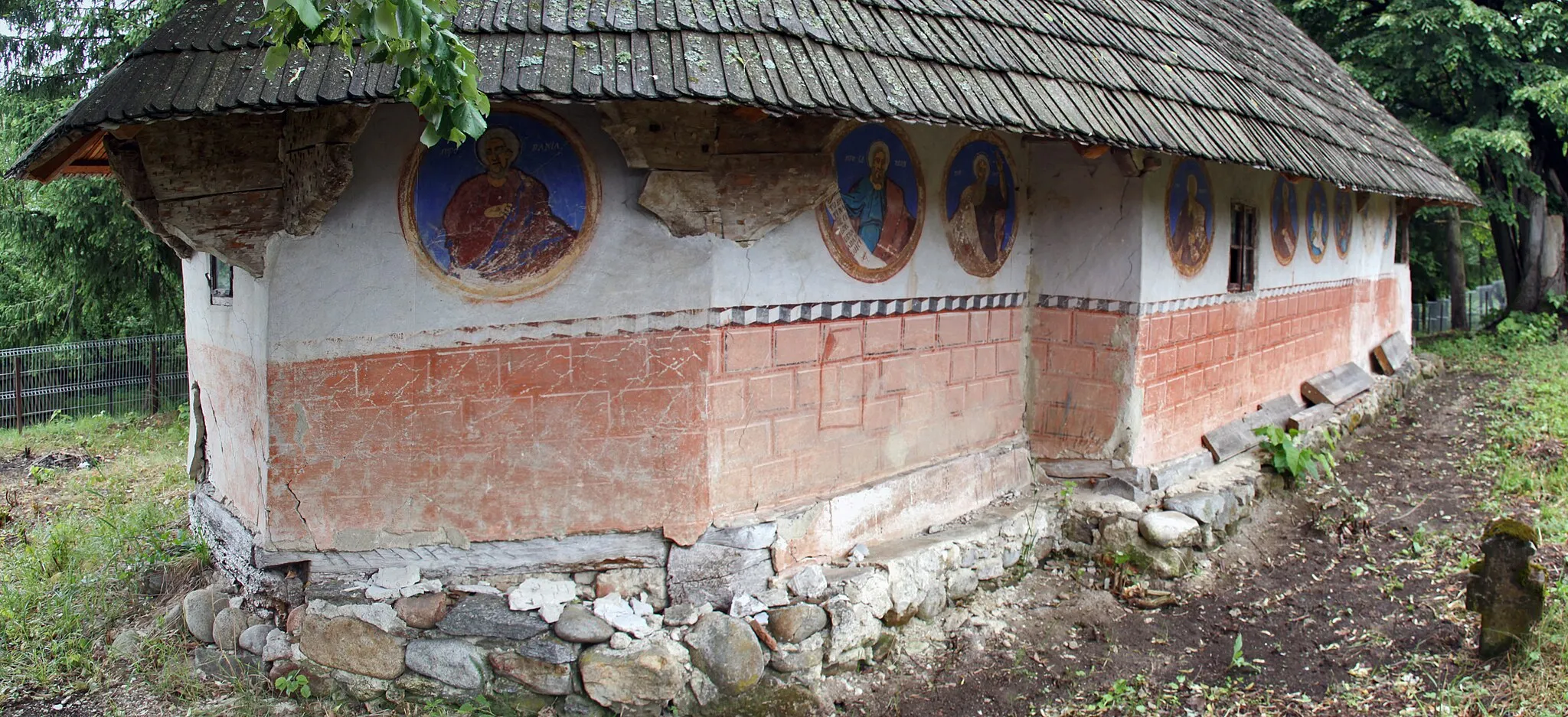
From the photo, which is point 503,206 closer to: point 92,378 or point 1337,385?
point 1337,385

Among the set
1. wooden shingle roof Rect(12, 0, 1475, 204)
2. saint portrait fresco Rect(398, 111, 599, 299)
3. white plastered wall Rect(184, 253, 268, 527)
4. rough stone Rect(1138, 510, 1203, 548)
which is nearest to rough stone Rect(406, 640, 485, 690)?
white plastered wall Rect(184, 253, 268, 527)

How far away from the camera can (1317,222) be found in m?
9.37

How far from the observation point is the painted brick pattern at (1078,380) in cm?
627

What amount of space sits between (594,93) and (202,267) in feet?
10.4

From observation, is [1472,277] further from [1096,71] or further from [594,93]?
[594,93]

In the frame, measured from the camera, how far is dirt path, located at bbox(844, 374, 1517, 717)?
4.93 meters

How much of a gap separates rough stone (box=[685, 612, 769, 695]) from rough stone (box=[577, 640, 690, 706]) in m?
0.15

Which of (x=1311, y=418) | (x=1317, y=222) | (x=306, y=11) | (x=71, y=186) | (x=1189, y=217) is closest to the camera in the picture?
(x=306, y=11)

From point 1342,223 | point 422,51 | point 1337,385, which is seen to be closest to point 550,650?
point 422,51

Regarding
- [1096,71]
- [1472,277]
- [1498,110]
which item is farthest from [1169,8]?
[1472,277]

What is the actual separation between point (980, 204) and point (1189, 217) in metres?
1.81

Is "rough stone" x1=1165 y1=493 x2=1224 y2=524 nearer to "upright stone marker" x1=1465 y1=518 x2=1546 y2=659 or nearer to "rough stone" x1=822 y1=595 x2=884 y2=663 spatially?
"upright stone marker" x1=1465 y1=518 x2=1546 y2=659

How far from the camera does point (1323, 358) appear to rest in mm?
9953

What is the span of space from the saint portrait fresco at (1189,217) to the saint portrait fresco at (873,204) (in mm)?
2079
